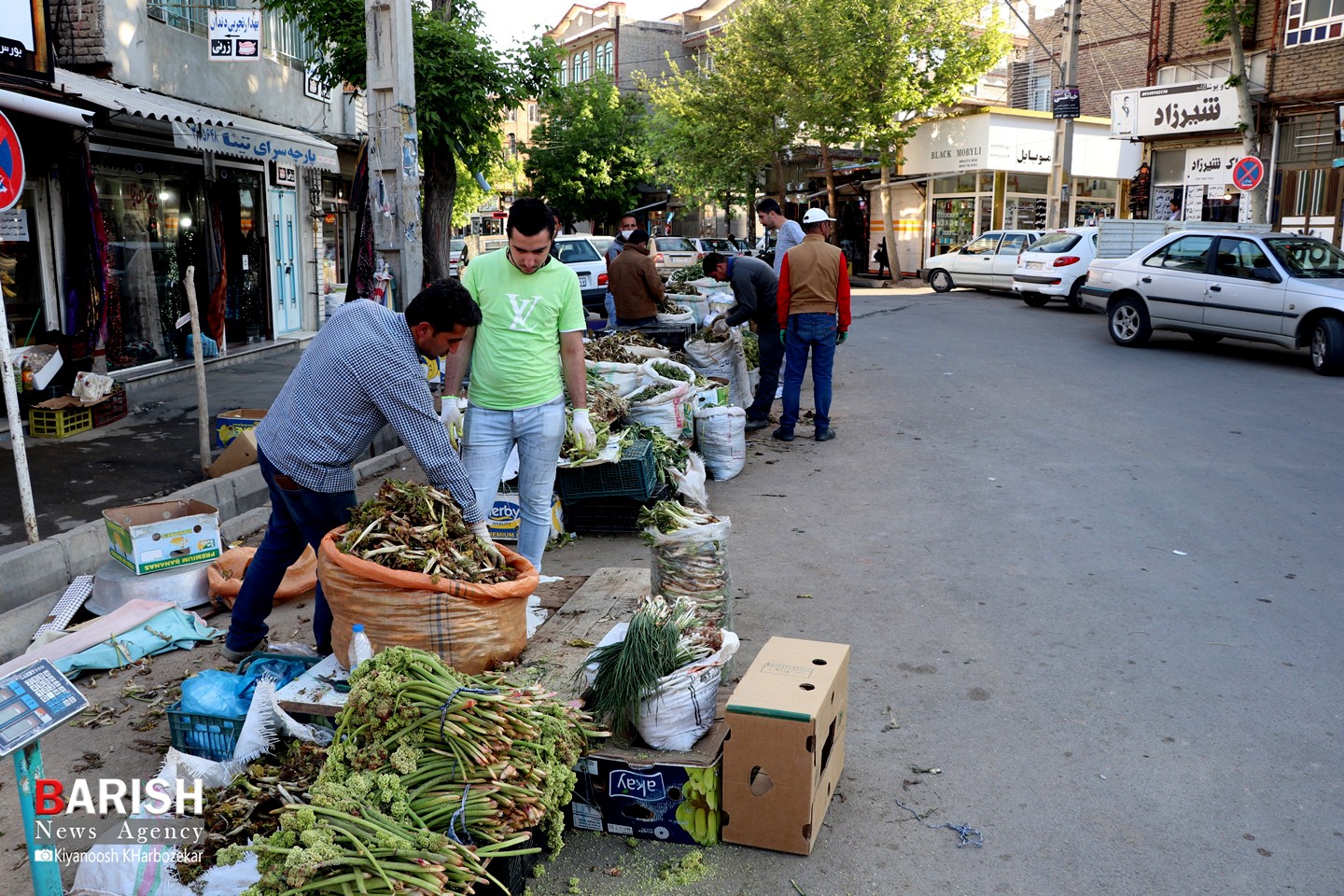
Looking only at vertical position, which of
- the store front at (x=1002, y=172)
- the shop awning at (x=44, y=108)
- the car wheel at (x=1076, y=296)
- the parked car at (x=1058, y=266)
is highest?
the store front at (x=1002, y=172)

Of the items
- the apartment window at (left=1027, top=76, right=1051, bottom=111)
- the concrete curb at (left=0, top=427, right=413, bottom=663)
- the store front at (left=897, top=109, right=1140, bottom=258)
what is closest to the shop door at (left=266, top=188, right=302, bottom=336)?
the concrete curb at (left=0, top=427, right=413, bottom=663)

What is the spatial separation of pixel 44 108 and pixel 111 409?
113 inches

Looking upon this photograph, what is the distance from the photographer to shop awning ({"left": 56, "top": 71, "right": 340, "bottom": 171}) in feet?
33.7

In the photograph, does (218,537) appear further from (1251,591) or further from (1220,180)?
(1220,180)

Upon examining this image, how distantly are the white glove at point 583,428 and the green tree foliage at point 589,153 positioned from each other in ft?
123

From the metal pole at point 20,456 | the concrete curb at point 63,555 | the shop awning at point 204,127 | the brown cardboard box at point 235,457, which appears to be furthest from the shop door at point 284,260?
the metal pole at point 20,456

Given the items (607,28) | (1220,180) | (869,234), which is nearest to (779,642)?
(1220,180)

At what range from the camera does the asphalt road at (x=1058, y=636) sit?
3.44m

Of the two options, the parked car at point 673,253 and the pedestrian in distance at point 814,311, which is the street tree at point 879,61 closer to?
the parked car at point 673,253

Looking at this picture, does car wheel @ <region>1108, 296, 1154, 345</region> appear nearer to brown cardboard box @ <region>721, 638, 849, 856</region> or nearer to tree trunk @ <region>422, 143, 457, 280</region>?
tree trunk @ <region>422, 143, 457, 280</region>

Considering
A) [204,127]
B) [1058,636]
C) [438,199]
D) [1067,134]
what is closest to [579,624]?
[1058,636]

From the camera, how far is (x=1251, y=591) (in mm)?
5805

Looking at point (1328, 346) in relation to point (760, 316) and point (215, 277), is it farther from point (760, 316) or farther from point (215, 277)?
point (215, 277)

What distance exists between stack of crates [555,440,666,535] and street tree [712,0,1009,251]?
25.3m
